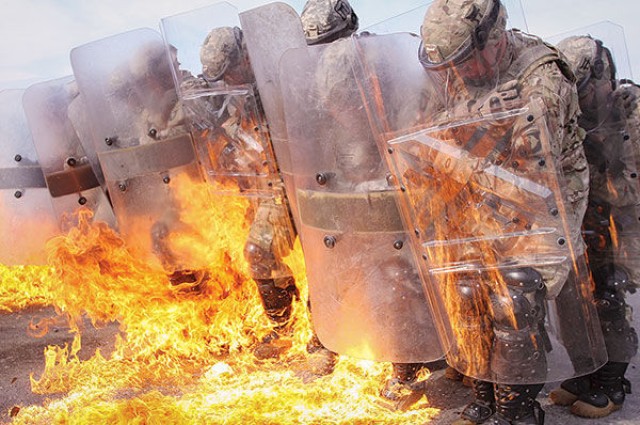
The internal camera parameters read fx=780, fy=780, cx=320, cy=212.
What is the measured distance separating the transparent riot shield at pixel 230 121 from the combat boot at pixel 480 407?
1.72 m

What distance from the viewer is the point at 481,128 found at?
3.30 m

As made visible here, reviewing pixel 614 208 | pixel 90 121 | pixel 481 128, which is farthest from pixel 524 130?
pixel 90 121

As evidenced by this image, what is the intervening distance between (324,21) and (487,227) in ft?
6.44

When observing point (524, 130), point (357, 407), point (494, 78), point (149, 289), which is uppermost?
point (494, 78)

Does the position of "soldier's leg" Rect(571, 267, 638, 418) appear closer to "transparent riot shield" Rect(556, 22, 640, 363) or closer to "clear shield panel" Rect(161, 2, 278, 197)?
"transparent riot shield" Rect(556, 22, 640, 363)

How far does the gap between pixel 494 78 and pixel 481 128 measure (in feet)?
1.01

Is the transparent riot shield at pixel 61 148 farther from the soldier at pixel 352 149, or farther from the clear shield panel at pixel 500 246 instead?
the clear shield panel at pixel 500 246

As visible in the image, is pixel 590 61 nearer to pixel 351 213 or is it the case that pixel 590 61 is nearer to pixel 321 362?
pixel 351 213

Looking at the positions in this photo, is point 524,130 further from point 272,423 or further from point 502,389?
point 272,423

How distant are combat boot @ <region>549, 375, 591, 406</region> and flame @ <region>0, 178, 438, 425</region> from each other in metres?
0.69

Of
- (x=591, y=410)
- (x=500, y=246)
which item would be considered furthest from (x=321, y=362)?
(x=500, y=246)

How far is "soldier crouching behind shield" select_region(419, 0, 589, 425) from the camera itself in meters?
3.38

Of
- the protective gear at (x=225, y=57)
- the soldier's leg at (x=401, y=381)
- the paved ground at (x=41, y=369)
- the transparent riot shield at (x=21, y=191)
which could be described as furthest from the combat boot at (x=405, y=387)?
the transparent riot shield at (x=21, y=191)

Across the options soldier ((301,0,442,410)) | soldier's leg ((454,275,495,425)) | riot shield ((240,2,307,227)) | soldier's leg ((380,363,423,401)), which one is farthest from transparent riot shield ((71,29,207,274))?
soldier's leg ((454,275,495,425))
